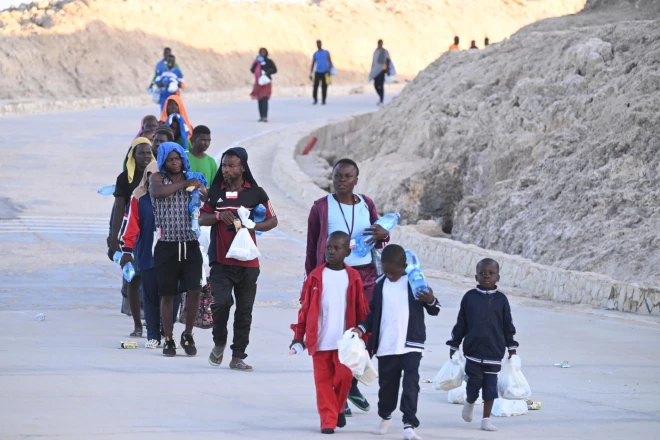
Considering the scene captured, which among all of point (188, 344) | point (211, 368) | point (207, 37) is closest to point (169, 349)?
point (188, 344)

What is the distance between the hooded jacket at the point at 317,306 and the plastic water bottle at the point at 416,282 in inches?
13.2

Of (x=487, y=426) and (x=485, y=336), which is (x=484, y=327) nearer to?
(x=485, y=336)

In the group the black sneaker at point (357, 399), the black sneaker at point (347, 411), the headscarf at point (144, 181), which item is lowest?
the black sneaker at point (347, 411)

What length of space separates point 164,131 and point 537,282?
4.48 meters

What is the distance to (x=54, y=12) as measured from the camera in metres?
46.9

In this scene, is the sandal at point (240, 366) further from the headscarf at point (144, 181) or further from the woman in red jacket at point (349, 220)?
the headscarf at point (144, 181)

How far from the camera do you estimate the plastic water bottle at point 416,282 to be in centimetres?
637

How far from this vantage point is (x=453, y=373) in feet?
22.3

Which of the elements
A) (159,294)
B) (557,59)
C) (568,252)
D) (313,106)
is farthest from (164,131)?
(313,106)

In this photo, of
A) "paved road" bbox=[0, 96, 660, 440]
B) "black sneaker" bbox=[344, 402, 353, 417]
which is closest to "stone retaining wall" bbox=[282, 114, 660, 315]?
"paved road" bbox=[0, 96, 660, 440]

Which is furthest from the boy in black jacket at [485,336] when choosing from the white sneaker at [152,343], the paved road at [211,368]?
the white sneaker at [152,343]

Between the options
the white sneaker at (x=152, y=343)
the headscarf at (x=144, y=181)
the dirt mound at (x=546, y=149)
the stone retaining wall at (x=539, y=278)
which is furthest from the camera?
the dirt mound at (x=546, y=149)

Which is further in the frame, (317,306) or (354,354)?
(317,306)

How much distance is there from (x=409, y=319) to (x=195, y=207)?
2.65 m
